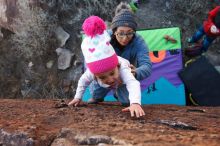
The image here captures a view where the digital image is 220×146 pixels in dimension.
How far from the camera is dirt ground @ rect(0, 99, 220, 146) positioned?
2.09 m

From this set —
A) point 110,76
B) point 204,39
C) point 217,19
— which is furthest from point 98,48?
point 204,39

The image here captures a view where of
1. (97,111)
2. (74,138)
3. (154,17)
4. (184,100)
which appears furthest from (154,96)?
(74,138)

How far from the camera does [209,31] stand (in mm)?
4754

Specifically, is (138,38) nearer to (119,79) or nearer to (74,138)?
(119,79)

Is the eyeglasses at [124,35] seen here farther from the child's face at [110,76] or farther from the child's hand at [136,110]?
the child's hand at [136,110]

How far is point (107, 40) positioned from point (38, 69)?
2.75 m

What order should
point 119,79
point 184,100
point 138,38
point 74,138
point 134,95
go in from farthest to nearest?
point 184,100
point 138,38
point 119,79
point 134,95
point 74,138

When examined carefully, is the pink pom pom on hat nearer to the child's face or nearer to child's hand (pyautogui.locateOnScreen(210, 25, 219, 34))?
the child's face

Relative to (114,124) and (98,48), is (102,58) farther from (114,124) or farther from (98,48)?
(114,124)

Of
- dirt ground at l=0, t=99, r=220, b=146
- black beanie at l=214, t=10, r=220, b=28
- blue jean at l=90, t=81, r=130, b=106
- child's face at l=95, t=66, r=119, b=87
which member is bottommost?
dirt ground at l=0, t=99, r=220, b=146

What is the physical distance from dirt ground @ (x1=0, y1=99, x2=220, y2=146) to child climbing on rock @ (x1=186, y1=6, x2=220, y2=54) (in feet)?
5.97

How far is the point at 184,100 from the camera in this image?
14.9 ft

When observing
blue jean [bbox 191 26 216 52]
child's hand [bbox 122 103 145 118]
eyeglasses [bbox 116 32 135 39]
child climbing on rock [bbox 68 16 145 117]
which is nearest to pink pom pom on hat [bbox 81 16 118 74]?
child climbing on rock [bbox 68 16 145 117]

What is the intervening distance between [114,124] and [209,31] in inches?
106
